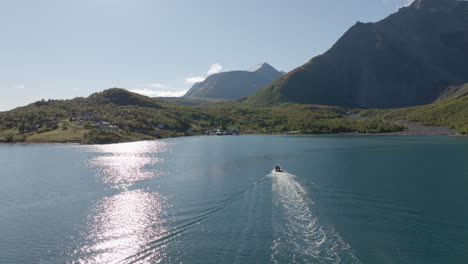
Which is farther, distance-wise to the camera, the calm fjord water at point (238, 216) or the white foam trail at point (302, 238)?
the calm fjord water at point (238, 216)

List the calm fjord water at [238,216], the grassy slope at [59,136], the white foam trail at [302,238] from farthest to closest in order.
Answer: the grassy slope at [59,136]
the calm fjord water at [238,216]
the white foam trail at [302,238]

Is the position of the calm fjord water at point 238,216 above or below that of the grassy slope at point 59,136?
→ below

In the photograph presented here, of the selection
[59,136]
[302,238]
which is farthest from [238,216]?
[59,136]

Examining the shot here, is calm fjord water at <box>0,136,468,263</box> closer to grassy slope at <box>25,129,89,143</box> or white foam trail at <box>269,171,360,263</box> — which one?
white foam trail at <box>269,171,360,263</box>

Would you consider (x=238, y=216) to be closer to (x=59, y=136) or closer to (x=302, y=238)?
(x=302, y=238)

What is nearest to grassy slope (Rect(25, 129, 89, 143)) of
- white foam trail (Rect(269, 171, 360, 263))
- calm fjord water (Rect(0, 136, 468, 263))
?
calm fjord water (Rect(0, 136, 468, 263))

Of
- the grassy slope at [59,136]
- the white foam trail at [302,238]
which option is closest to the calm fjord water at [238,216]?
the white foam trail at [302,238]

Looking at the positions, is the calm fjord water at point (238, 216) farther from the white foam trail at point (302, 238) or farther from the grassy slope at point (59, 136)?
the grassy slope at point (59, 136)

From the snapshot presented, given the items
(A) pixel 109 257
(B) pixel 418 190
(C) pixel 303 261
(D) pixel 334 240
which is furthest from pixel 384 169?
(A) pixel 109 257
